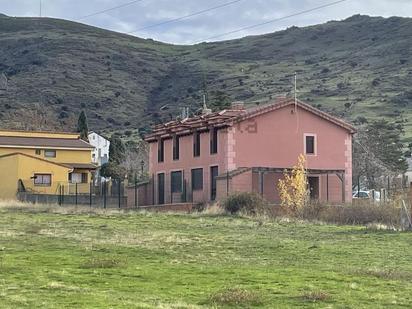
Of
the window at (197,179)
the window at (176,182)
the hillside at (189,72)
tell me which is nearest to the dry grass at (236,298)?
the window at (197,179)

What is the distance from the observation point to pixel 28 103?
117562 millimetres

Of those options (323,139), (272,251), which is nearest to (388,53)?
(323,139)

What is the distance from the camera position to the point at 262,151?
50375 mm

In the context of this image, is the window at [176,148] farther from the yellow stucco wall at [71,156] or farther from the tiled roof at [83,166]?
the yellow stucco wall at [71,156]

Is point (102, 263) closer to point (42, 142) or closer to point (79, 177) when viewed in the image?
point (79, 177)

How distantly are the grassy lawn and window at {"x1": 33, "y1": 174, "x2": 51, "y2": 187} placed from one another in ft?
111

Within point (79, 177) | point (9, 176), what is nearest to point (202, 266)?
point (9, 176)

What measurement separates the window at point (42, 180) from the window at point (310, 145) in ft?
75.7

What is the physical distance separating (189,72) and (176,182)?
9104cm

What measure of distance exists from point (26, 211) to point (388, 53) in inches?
4129

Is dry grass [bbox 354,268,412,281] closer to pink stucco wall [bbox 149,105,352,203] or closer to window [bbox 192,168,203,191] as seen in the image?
pink stucco wall [bbox 149,105,352,203]

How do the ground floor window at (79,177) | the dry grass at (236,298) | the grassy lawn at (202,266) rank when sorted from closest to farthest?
the dry grass at (236,298), the grassy lawn at (202,266), the ground floor window at (79,177)

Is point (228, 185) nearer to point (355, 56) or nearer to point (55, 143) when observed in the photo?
point (55, 143)

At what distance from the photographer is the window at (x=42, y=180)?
6481 centimetres
